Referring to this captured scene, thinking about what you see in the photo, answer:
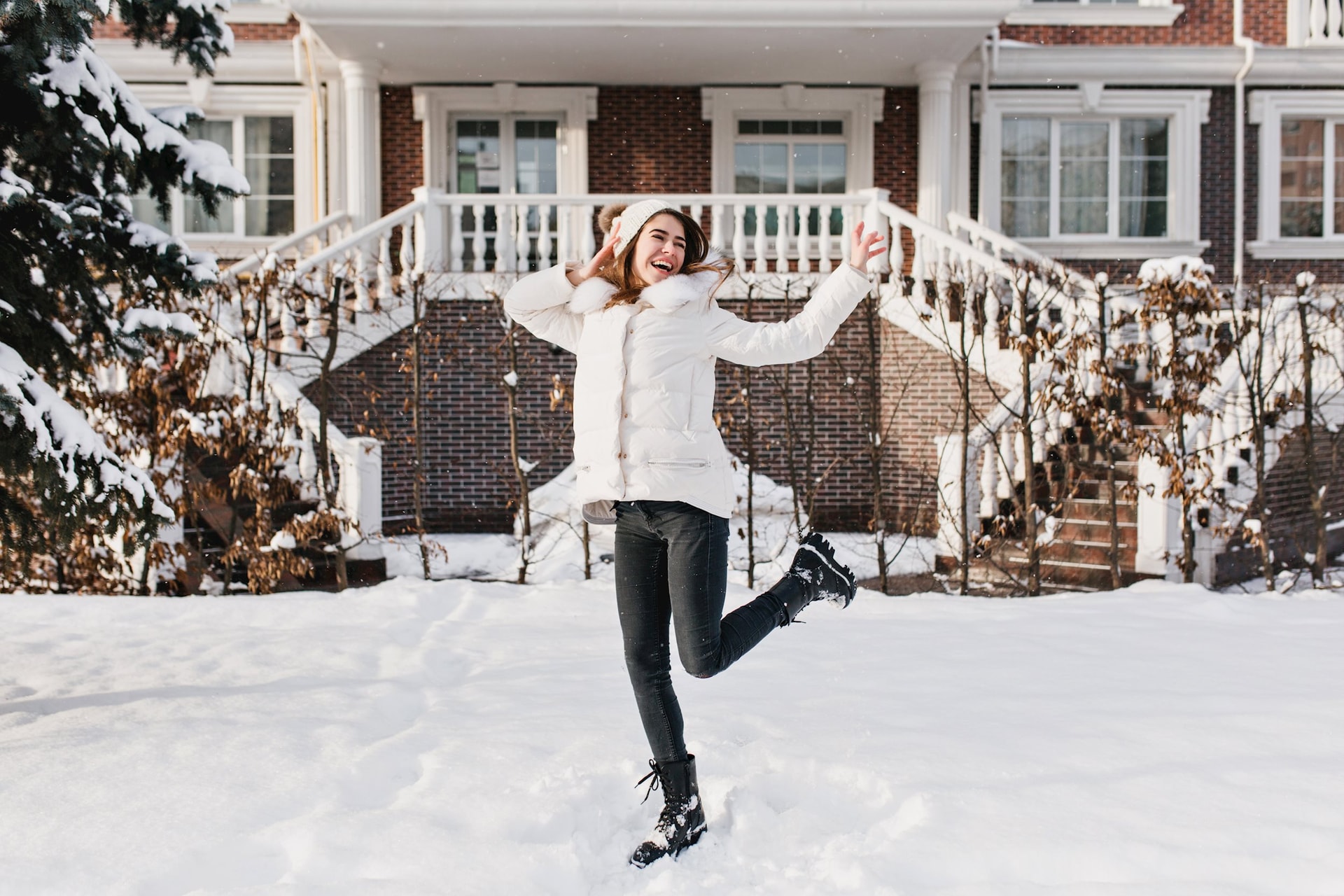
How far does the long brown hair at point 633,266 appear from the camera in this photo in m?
3.04

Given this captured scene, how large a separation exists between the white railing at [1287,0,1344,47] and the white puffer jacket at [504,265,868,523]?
46.0ft

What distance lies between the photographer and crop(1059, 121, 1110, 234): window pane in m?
13.9

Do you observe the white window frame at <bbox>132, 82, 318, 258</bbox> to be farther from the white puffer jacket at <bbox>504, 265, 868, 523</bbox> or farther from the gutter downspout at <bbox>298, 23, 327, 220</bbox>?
the white puffer jacket at <bbox>504, 265, 868, 523</bbox>

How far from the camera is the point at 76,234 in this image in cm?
425

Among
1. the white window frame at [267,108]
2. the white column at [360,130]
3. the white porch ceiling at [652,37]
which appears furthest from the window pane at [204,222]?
the white porch ceiling at [652,37]

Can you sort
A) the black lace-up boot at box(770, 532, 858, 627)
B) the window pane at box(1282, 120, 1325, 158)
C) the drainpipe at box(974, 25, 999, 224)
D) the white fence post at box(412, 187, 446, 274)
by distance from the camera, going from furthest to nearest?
the window pane at box(1282, 120, 1325, 158)
the drainpipe at box(974, 25, 999, 224)
the white fence post at box(412, 187, 446, 274)
the black lace-up boot at box(770, 532, 858, 627)

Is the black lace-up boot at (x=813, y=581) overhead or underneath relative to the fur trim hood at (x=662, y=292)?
underneath

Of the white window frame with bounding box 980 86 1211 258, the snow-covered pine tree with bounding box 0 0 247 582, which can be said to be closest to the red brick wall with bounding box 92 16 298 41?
the white window frame with bounding box 980 86 1211 258

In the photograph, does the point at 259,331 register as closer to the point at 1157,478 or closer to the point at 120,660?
the point at 120,660

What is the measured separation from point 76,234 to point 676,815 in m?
3.31

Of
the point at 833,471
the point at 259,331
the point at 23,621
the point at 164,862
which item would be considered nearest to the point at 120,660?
the point at 23,621

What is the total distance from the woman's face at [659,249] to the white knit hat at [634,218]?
0.02m

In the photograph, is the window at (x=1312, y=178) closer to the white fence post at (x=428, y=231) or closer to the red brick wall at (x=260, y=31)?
the white fence post at (x=428, y=231)

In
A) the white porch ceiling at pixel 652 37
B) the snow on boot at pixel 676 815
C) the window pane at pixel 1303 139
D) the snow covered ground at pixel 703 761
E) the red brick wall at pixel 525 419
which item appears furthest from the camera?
the window pane at pixel 1303 139
